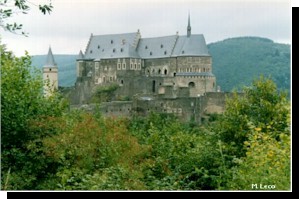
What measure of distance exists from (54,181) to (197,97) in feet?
123

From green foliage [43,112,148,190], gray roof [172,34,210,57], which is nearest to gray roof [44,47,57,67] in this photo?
gray roof [172,34,210,57]

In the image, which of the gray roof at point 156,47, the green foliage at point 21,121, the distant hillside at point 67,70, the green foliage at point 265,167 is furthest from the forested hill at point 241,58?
the green foliage at point 265,167

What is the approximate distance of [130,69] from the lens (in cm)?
5300

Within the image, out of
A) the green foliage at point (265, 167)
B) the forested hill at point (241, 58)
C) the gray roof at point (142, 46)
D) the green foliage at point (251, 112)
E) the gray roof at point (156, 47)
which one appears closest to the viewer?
the green foliage at point (265, 167)

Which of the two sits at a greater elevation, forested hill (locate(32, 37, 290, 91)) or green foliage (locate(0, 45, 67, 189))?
forested hill (locate(32, 37, 290, 91))

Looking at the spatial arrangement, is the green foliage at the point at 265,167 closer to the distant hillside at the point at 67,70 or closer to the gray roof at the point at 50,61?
the gray roof at the point at 50,61

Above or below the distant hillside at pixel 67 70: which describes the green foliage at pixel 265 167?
below

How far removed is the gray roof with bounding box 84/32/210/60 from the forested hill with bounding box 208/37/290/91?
6.17 ft

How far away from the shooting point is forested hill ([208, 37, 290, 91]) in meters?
45.3

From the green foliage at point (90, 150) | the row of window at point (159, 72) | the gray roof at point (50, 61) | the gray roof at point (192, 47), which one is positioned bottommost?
the green foliage at point (90, 150)

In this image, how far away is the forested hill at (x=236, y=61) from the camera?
149ft

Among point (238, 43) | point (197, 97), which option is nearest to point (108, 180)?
point (197, 97)

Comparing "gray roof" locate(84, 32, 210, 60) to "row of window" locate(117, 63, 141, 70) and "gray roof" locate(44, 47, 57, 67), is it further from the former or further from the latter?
"gray roof" locate(44, 47, 57, 67)

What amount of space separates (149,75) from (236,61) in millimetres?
6948
